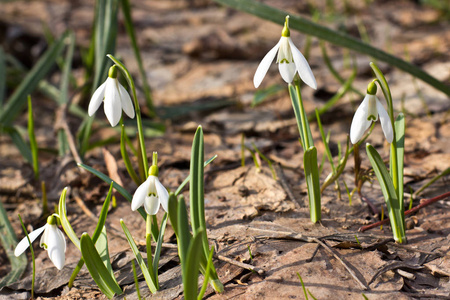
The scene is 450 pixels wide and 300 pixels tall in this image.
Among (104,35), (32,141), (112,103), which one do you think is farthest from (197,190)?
(104,35)

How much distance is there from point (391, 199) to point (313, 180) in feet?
0.80

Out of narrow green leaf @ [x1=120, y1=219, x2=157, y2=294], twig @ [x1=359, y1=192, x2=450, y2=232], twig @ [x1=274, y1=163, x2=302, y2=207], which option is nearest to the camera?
narrow green leaf @ [x1=120, y1=219, x2=157, y2=294]

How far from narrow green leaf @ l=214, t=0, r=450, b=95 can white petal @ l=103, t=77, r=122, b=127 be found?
1.05m

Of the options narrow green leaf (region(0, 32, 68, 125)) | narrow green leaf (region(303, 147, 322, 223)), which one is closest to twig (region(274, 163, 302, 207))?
narrow green leaf (region(303, 147, 322, 223))

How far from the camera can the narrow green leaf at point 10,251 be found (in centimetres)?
156

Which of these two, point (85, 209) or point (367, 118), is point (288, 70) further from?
point (85, 209)

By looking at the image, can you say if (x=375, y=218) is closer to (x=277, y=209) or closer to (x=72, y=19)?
(x=277, y=209)

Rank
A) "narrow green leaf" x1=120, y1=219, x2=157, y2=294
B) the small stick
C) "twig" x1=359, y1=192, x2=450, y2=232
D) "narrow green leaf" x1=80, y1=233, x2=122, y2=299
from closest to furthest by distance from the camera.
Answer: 1. "narrow green leaf" x1=80, y1=233, x2=122, y2=299
2. "narrow green leaf" x1=120, y1=219, x2=157, y2=294
3. "twig" x1=359, y1=192, x2=450, y2=232
4. the small stick

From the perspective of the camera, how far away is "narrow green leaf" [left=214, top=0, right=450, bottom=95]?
207cm

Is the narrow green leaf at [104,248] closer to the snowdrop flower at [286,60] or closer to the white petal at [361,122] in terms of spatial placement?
the snowdrop flower at [286,60]

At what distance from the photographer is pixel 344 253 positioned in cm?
139

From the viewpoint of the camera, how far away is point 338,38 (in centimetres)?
212

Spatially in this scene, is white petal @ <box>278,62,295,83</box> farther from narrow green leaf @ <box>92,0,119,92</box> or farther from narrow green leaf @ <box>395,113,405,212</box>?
narrow green leaf @ <box>92,0,119,92</box>

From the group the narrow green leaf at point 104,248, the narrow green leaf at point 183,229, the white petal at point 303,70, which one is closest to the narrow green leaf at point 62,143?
the narrow green leaf at point 104,248
